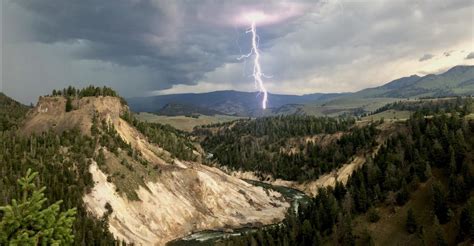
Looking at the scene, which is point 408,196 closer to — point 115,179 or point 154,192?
point 154,192

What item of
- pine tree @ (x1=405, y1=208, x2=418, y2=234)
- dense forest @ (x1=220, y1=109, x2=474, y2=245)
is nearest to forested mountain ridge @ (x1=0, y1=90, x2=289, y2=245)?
dense forest @ (x1=220, y1=109, x2=474, y2=245)

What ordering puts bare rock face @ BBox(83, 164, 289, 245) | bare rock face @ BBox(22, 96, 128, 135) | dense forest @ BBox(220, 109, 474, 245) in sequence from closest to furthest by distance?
dense forest @ BBox(220, 109, 474, 245), bare rock face @ BBox(83, 164, 289, 245), bare rock face @ BBox(22, 96, 128, 135)

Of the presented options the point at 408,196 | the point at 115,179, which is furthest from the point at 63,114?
the point at 408,196

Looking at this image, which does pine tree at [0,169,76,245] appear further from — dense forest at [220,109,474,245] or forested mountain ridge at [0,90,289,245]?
forested mountain ridge at [0,90,289,245]

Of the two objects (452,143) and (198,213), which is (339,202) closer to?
(452,143)

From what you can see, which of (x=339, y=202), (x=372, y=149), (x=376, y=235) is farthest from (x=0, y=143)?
(x=372, y=149)

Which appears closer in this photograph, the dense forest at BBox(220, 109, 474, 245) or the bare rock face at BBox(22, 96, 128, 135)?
the dense forest at BBox(220, 109, 474, 245)
